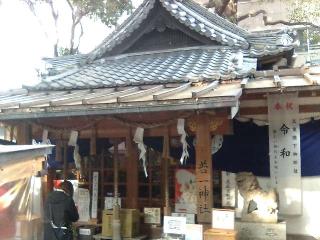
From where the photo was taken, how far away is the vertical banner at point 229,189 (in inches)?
372

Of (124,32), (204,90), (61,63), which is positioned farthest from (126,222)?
(61,63)

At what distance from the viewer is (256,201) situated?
838 centimetres

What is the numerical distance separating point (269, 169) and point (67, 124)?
4595 mm

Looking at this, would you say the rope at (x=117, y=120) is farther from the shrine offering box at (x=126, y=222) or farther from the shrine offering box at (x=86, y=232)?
the shrine offering box at (x=86, y=232)

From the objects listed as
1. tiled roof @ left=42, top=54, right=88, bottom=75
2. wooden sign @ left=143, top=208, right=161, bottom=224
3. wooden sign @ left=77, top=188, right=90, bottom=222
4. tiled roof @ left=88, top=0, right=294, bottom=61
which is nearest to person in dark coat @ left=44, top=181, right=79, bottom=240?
wooden sign @ left=143, top=208, right=161, bottom=224

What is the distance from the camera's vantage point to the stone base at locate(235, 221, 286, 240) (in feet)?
26.4

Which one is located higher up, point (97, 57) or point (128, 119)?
point (97, 57)

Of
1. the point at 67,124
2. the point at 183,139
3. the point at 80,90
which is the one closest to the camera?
the point at 183,139

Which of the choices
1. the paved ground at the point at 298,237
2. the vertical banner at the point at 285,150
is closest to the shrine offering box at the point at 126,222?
the vertical banner at the point at 285,150

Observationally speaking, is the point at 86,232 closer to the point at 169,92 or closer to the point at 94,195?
the point at 94,195

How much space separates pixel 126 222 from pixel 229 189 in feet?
8.16

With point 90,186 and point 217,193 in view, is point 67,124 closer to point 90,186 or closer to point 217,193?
point 90,186

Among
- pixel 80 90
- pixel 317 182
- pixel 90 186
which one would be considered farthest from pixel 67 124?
pixel 317 182

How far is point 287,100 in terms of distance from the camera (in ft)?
29.7
